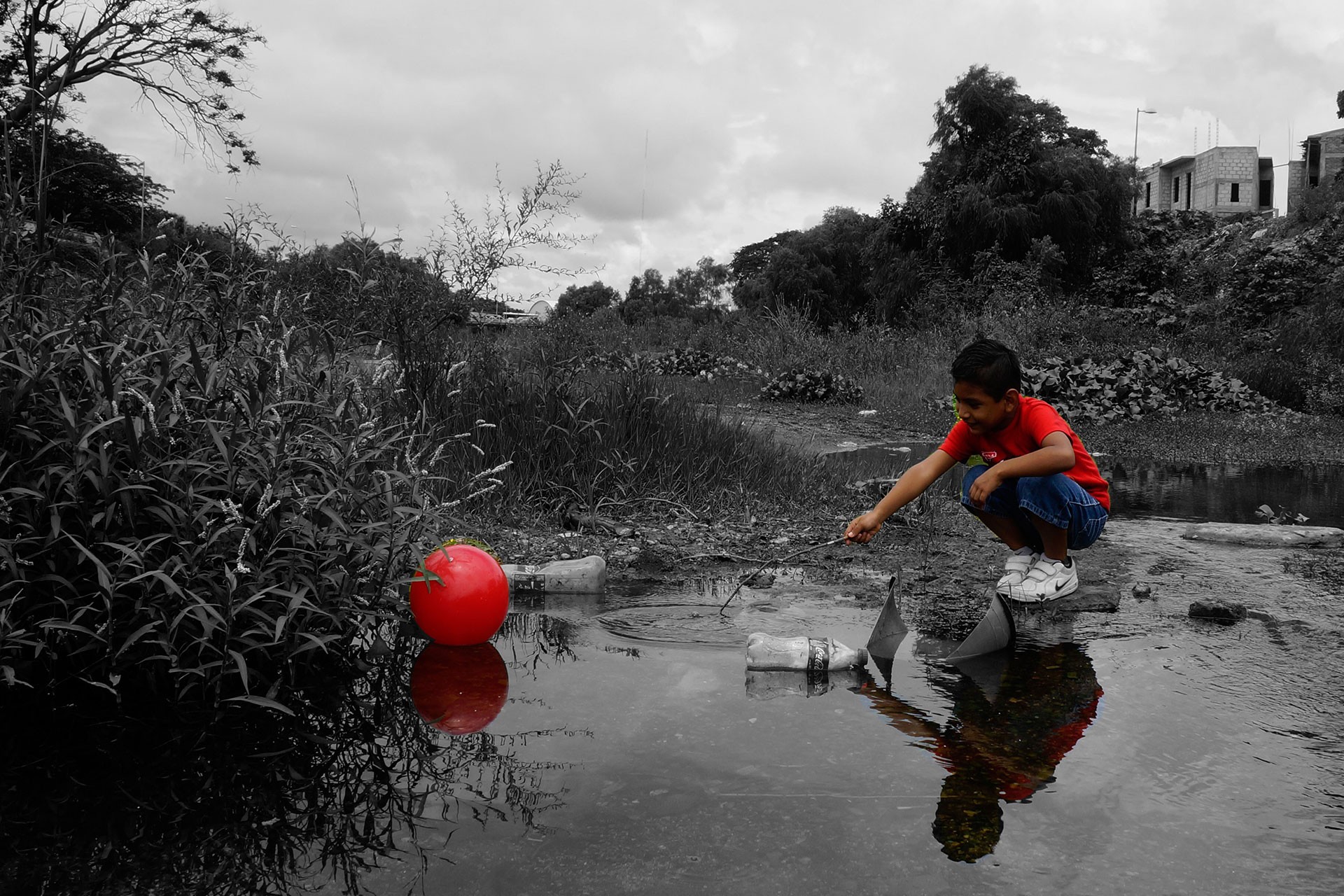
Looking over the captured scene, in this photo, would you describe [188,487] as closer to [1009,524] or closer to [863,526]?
[863,526]

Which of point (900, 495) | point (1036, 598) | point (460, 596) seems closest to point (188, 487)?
point (460, 596)

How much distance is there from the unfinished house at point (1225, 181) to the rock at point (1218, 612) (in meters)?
55.8

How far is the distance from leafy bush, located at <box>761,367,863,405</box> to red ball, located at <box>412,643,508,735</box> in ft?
43.3

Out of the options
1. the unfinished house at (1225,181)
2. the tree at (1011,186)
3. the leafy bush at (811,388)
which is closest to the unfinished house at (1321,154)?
the unfinished house at (1225,181)

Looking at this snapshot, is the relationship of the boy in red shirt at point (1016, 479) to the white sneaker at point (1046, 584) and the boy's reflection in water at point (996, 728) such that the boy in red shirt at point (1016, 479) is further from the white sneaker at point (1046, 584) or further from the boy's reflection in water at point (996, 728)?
the boy's reflection in water at point (996, 728)

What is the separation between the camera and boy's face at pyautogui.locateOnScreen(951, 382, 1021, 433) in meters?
3.94

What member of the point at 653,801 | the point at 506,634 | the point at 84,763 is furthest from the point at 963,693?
the point at 84,763

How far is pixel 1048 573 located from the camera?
14.1ft

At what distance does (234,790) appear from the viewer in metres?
2.48

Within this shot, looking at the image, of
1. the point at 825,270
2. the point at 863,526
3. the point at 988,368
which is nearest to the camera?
the point at 863,526

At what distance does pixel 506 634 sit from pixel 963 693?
1.78 m

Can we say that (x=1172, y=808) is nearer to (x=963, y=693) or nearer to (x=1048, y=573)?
(x=963, y=693)

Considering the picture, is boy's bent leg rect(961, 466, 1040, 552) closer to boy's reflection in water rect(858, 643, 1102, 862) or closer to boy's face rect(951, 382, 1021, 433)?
boy's face rect(951, 382, 1021, 433)

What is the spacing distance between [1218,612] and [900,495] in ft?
4.59
